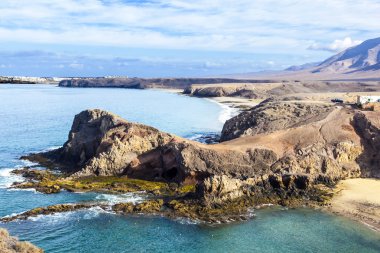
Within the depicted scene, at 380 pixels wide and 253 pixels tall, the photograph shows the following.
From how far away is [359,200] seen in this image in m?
47.2

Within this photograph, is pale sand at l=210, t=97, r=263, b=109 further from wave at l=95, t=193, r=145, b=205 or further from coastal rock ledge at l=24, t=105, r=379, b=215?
wave at l=95, t=193, r=145, b=205

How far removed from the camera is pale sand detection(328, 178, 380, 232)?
141 ft

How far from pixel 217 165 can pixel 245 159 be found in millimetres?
3389

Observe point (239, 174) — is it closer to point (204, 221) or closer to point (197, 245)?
point (204, 221)

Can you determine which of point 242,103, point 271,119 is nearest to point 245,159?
point 271,119

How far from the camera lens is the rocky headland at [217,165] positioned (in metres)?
44.9

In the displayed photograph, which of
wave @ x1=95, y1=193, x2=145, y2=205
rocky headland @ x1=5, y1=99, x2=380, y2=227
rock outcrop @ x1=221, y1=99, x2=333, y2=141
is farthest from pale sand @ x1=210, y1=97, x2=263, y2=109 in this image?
wave @ x1=95, y1=193, x2=145, y2=205

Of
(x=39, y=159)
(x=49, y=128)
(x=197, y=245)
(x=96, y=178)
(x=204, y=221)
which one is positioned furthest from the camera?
(x=49, y=128)

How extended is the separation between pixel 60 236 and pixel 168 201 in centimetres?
1188

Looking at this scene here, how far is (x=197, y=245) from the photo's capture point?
36.7 meters

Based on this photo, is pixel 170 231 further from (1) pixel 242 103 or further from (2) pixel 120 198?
(1) pixel 242 103

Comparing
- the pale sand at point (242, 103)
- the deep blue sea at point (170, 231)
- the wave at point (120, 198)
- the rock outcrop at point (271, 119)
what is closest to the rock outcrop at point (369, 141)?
the rock outcrop at point (271, 119)

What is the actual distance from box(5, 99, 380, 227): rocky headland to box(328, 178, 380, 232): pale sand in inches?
45.8

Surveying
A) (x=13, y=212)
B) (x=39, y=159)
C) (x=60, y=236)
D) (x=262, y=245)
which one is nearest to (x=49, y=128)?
(x=39, y=159)
